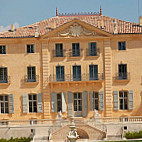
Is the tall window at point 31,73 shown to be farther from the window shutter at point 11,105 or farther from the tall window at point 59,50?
the tall window at point 59,50

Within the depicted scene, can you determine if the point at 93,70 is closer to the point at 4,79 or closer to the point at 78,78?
the point at 78,78

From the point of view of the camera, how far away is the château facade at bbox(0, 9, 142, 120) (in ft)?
135

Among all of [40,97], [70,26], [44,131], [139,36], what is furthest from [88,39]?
[44,131]

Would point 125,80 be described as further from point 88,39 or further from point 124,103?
point 88,39

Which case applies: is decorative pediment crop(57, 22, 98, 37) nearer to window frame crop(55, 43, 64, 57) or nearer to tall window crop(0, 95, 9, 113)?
window frame crop(55, 43, 64, 57)

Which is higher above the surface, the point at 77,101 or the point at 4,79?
the point at 4,79

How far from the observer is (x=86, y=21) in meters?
44.3

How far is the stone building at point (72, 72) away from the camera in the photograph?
41156 millimetres

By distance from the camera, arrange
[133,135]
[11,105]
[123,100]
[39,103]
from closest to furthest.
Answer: [133,135], [123,100], [39,103], [11,105]

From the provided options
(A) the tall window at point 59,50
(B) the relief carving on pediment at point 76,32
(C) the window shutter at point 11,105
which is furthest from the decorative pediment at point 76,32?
(C) the window shutter at point 11,105

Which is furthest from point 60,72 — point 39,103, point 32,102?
point 32,102

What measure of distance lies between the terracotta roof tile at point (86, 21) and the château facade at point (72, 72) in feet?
0.73

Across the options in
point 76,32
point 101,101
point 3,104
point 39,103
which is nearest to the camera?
point 101,101

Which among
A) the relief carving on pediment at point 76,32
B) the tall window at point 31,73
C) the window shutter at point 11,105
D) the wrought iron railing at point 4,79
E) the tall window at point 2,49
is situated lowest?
the window shutter at point 11,105
